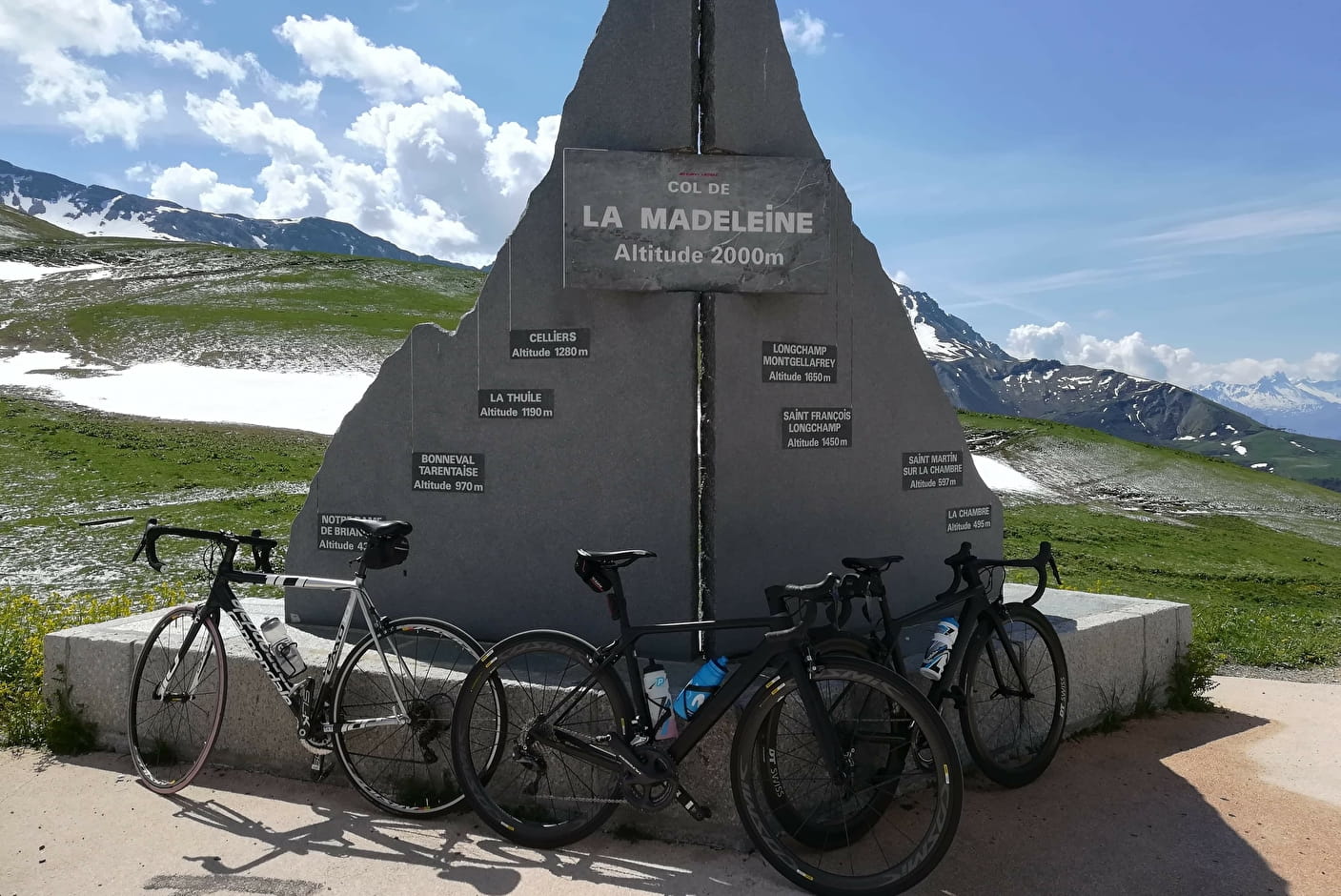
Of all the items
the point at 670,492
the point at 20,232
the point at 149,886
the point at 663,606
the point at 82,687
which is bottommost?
the point at 149,886

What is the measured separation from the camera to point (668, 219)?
20.4 feet

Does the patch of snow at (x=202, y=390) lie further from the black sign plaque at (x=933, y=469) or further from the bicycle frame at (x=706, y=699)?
the bicycle frame at (x=706, y=699)

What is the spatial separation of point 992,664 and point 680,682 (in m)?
1.83

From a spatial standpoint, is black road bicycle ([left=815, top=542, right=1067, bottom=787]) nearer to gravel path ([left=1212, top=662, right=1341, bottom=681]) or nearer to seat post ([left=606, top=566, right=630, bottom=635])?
seat post ([left=606, top=566, right=630, bottom=635])

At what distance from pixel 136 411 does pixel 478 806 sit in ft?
102

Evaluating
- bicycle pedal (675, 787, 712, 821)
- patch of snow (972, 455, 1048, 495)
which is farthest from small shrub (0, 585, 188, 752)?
patch of snow (972, 455, 1048, 495)

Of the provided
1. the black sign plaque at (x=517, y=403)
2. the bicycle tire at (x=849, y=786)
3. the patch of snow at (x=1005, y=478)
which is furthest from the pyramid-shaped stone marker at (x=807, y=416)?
the patch of snow at (x=1005, y=478)

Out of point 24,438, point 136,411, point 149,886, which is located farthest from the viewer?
point 136,411

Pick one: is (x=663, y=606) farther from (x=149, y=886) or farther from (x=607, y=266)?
(x=149, y=886)

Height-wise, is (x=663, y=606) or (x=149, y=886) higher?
(x=663, y=606)

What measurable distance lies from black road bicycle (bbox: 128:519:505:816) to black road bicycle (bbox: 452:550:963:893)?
241 mm

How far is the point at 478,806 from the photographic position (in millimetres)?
4988

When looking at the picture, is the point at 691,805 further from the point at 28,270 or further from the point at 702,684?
the point at 28,270

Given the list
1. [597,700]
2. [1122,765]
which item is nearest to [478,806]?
[597,700]
